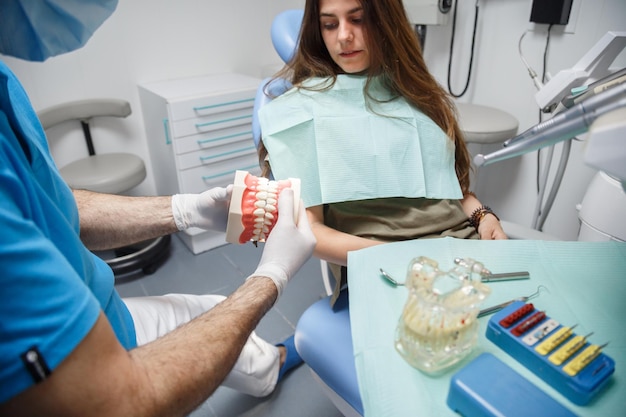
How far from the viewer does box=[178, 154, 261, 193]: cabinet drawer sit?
219 centimetres

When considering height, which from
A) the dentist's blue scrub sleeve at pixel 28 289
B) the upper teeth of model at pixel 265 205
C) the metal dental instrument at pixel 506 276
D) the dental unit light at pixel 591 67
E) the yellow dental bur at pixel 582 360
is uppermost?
the dental unit light at pixel 591 67

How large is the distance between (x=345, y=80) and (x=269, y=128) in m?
0.30

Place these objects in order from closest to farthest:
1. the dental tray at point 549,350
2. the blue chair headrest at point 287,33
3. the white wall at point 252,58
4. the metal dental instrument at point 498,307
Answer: the dental tray at point 549,350 → the metal dental instrument at point 498,307 → the blue chair headrest at point 287,33 → the white wall at point 252,58

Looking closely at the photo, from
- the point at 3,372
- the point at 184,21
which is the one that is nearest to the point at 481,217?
the point at 3,372

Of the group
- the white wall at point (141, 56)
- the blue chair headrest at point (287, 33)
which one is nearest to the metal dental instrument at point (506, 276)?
the blue chair headrest at point (287, 33)

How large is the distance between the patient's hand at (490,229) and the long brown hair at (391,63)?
0.51 feet

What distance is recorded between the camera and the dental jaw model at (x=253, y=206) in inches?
38.3

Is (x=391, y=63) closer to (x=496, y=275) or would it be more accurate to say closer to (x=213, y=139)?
(x=496, y=275)

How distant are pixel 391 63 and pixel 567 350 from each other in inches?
38.0

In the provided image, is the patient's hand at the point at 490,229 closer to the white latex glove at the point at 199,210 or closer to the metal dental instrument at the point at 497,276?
the metal dental instrument at the point at 497,276

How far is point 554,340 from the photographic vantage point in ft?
2.03

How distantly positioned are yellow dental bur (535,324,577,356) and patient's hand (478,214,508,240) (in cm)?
57

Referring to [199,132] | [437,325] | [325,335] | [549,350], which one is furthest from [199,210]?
[199,132]

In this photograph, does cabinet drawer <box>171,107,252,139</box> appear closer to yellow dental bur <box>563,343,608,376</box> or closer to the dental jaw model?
the dental jaw model
